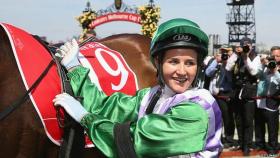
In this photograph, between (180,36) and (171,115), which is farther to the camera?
(180,36)

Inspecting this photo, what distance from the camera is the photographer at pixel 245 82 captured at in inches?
273

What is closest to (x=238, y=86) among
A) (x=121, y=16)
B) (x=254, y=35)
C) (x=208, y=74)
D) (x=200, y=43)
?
(x=208, y=74)

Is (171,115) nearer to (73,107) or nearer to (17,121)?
(73,107)

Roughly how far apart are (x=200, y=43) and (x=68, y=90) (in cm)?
103

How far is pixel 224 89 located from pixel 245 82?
1.96ft

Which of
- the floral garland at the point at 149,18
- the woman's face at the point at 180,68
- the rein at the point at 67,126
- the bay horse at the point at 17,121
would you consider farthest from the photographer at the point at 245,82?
the floral garland at the point at 149,18

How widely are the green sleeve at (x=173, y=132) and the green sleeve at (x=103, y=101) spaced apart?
1.47ft

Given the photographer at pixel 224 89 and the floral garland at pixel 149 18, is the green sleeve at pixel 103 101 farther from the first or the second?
the floral garland at pixel 149 18

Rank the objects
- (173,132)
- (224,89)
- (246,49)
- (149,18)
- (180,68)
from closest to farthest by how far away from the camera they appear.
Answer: (173,132), (180,68), (246,49), (224,89), (149,18)

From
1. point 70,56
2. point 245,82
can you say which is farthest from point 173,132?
point 245,82

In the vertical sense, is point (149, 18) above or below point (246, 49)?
above

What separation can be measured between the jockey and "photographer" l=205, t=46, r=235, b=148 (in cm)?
554

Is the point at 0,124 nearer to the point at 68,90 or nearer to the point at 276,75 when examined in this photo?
the point at 68,90

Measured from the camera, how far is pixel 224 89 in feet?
25.3
